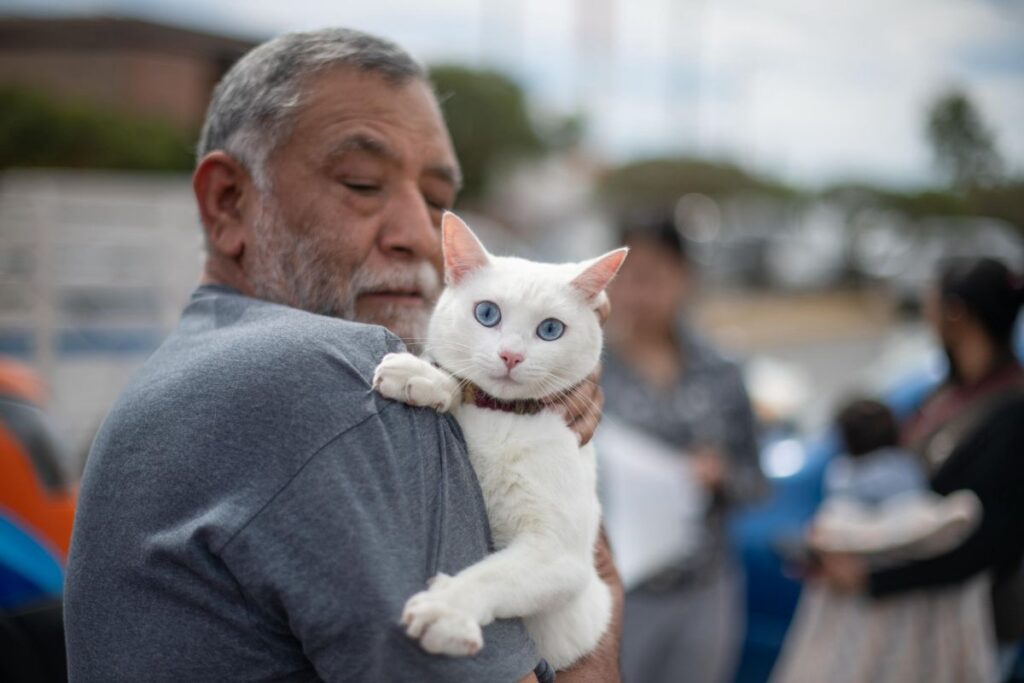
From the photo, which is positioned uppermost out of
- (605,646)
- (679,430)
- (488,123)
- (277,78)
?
(277,78)

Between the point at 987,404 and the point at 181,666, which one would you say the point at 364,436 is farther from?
the point at 987,404

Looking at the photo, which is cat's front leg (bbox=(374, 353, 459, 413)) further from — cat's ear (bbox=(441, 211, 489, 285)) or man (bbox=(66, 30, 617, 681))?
cat's ear (bbox=(441, 211, 489, 285))

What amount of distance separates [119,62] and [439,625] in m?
25.5

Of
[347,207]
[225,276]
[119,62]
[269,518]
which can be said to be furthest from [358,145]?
[119,62]

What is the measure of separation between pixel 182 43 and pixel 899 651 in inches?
990

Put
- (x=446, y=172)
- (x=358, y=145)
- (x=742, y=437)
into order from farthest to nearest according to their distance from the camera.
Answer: (x=742, y=437), (x=446, y=172), (x=358, y=145)

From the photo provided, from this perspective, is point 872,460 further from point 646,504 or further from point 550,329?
point 550,329

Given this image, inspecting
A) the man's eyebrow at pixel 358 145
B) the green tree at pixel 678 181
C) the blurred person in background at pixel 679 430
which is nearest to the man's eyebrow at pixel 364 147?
the man's eyebrow at pixel 358 145

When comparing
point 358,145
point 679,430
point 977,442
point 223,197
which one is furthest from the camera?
point 679,430

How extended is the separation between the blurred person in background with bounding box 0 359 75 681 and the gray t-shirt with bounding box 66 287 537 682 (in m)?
1.74

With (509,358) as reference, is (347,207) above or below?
above

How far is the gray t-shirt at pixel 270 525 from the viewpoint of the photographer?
1178mm

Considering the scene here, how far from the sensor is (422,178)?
192 centimetres

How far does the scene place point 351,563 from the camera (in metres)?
1.17
